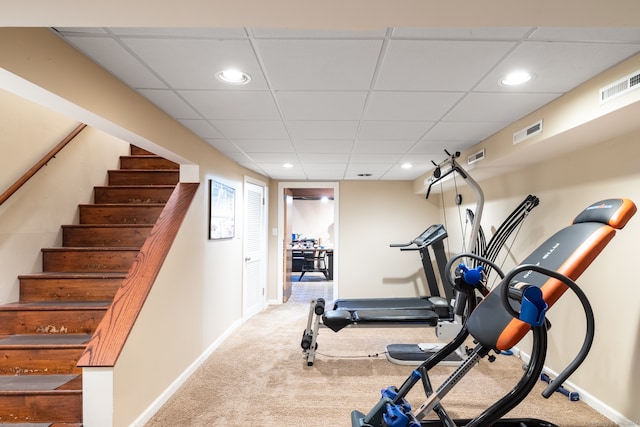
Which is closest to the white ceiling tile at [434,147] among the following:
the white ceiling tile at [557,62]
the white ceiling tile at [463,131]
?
the white ceiling tile at [463,131]

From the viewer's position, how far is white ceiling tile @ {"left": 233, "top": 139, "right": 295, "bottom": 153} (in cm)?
321

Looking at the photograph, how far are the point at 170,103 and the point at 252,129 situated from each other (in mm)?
719

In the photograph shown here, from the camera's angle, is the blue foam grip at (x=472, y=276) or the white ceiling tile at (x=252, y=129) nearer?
the blue foam grip at (x=472, y=276)

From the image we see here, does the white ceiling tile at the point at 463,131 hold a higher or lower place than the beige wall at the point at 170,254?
higher

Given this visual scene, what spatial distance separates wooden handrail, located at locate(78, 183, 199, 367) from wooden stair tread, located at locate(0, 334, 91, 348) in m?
0.32

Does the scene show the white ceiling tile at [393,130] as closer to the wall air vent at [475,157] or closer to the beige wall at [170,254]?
the wall air vent at [475,157]

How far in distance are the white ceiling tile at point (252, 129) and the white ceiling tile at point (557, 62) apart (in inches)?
60.6

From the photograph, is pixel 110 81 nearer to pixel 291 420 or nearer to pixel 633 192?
pixel 291 420

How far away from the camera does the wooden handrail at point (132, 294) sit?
1.86 m

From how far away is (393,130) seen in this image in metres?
2.82

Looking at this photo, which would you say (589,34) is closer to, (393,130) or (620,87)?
(620,87)

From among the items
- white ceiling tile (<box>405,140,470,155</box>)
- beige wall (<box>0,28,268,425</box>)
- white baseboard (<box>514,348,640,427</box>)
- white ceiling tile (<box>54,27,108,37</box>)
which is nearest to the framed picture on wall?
beige wall (<box>0,28,268,425</box>)

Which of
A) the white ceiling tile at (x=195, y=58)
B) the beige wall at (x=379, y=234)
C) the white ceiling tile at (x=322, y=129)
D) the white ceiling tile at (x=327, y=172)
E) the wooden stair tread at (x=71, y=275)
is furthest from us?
the beige wall at (x=379, y=234)

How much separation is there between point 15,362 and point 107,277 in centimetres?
71
